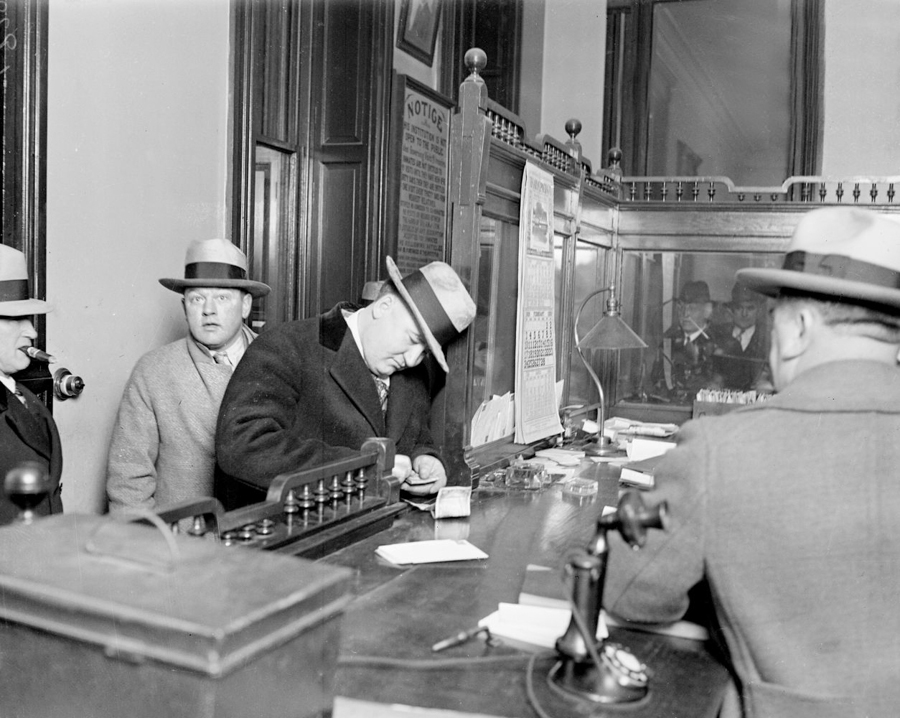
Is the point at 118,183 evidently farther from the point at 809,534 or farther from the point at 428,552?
the point at 809,534

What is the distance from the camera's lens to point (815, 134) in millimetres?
7148

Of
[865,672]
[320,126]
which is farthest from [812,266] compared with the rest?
[320,126]

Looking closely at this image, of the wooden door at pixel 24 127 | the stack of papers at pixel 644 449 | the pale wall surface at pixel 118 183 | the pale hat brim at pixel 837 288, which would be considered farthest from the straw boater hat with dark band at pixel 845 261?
the pale wall surface at pixel 118 183

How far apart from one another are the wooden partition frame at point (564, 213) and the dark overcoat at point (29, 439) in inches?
49.6

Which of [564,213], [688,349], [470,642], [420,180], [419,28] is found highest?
[419,28]

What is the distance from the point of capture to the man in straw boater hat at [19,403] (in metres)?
2.70

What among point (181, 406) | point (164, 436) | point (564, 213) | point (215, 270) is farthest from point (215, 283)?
point (564, 213)

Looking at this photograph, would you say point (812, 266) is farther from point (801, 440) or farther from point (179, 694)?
point (179, 694)

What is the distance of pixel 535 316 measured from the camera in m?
3.87

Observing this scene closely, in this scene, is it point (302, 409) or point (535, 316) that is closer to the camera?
point (302, 409)

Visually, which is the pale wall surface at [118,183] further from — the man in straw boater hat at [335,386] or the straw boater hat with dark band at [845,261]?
the straw boater hat with dark band at [845,261]

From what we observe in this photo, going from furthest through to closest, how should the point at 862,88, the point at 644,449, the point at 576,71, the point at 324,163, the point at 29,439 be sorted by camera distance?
the point at 576,71, the point at 862,88, the point at 324,163, the point at 644,449, the point at 29,439

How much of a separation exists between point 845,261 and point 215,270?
8.06 feet

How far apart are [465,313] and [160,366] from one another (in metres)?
1.19
